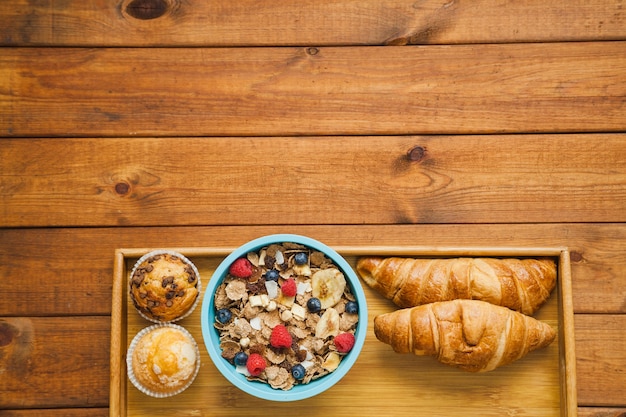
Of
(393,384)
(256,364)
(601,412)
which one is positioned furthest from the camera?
(601,412)

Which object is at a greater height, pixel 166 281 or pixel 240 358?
pixel 166 281

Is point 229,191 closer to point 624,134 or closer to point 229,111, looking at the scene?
point 229,111

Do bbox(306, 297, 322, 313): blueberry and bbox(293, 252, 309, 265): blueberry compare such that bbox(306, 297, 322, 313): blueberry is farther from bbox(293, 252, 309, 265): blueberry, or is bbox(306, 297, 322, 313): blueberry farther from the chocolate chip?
the chocolate chip

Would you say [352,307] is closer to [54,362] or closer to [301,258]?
[301,258]

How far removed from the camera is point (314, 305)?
152 cm

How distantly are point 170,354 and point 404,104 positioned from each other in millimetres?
990

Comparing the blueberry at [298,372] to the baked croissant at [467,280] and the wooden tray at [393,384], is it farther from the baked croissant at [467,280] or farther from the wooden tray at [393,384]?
the baked croissant at [467,280]

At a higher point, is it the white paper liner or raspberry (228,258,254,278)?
raspberry (228,258,254,278)

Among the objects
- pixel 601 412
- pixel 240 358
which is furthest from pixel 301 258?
pixel 601 412

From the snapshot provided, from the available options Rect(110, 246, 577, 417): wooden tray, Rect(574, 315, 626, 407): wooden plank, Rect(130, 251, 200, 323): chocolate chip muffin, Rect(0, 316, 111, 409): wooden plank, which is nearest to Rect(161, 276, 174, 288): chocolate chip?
Rect(130, 251, 200, 323): chocolate chip muffin

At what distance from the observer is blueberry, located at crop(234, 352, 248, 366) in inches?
59.2

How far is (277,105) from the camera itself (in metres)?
1.81

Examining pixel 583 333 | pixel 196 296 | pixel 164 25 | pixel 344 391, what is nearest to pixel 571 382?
pixel 583 333

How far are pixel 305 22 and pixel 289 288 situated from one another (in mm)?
837
